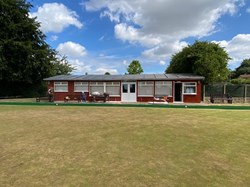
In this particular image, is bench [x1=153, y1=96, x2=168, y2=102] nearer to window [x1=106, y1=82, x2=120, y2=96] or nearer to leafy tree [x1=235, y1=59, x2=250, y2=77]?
window [x1=106, y1=82, x2=120, y2=96]

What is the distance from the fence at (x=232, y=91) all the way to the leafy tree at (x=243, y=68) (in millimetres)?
64751

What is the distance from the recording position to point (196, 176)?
12.2 feet

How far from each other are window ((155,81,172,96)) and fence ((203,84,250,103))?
4.10 metres

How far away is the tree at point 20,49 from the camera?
26297 millimetres

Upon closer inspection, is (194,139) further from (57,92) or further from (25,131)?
(57,92)

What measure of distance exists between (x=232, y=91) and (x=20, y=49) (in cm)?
2510

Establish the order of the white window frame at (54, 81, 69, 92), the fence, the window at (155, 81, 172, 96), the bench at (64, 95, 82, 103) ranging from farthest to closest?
the white window frame at (54, 81, 69, 92) → the bench at (64, 95, 82, 103) → the fence → the window at (155, 81, 172, 96)

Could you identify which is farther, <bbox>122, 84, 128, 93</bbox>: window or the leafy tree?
the leafy tree

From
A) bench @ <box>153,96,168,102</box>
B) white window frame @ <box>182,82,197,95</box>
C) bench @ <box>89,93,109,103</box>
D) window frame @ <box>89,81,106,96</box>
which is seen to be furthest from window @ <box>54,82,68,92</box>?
white window frame @ <box>182,82,197,95</box>

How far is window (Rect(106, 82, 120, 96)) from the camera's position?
886 inches

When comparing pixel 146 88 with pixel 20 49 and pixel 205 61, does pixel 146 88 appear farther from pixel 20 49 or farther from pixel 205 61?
pixel 20 49

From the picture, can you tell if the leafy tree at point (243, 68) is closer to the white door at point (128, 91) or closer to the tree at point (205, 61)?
the tree at point (205, 61)

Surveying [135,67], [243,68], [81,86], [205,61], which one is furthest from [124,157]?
[243,68]

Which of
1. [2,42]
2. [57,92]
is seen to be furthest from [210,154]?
[2,42]
